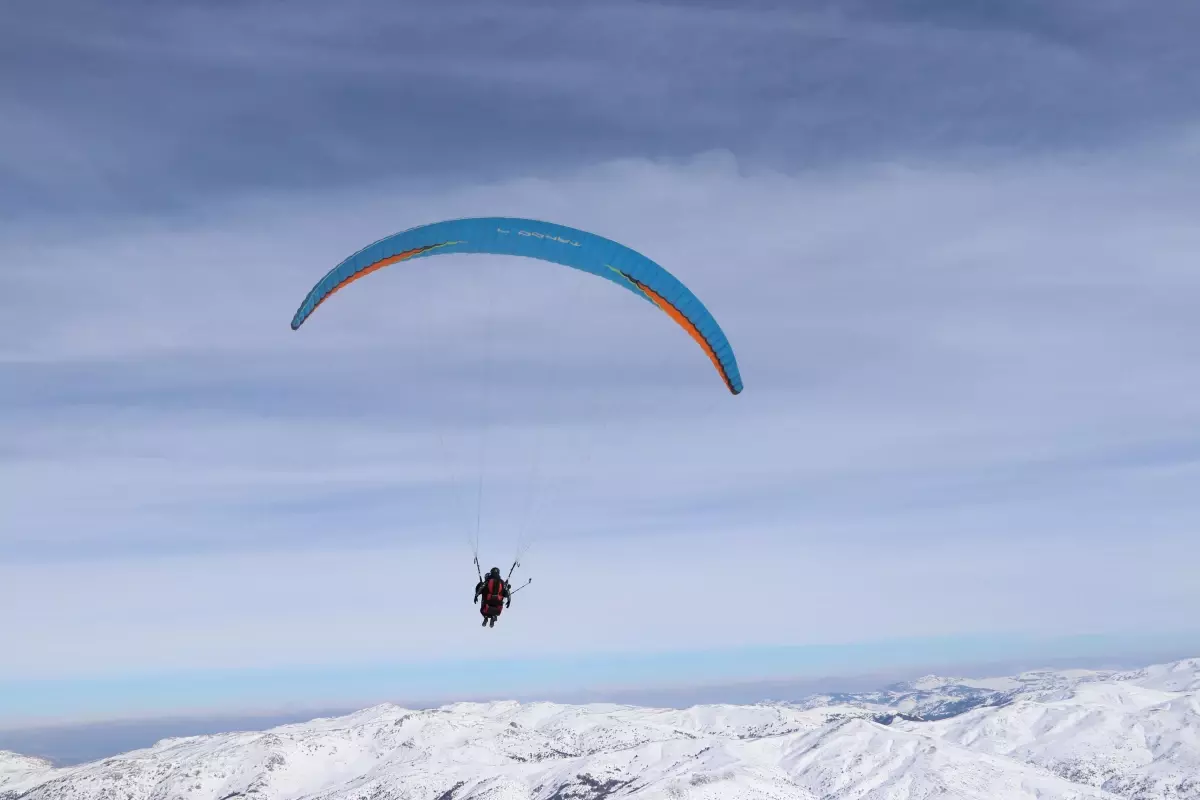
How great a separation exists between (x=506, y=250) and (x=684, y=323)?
7.78m

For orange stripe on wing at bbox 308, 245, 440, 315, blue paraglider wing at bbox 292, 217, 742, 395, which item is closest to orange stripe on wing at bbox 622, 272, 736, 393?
blue paraglider wing at bbox 292, 217, 742, 395

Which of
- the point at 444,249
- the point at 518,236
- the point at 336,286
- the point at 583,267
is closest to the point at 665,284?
the point at 583,267

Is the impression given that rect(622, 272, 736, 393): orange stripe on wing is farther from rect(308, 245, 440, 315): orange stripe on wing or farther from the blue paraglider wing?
rect(308, 245, 440, 315): orange stripe on wing

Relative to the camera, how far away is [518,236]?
116 ft

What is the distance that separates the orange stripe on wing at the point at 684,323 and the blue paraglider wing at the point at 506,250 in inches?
8.8

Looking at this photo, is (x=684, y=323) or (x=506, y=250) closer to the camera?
(x=506, y=250)

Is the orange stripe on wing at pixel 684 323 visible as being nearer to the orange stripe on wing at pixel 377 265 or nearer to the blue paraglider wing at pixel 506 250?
the blue paraglider wing at pixel 506 250

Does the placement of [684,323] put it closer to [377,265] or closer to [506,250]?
[506,250]

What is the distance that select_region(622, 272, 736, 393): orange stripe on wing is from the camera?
36.8 meters

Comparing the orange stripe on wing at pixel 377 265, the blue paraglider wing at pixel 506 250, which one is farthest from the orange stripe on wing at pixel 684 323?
the orange stripe on wing at pixel 377 265

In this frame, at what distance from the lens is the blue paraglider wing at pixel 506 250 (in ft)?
116

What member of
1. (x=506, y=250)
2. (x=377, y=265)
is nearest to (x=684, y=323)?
(x=506, y=250)

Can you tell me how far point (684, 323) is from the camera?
38.1 meters

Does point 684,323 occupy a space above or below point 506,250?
below
